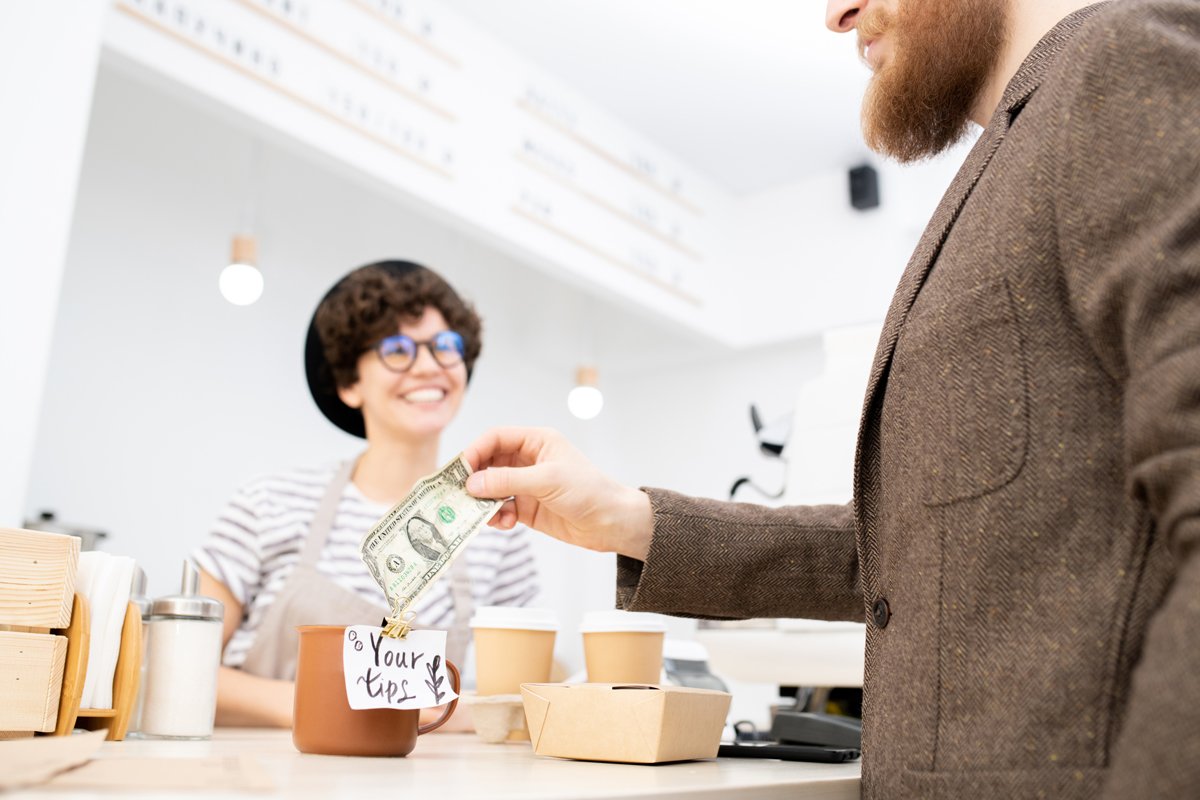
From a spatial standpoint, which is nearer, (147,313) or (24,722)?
(24,722)

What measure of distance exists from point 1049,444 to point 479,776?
531 millimetres

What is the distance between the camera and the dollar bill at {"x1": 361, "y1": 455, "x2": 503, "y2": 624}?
1068 millimetres

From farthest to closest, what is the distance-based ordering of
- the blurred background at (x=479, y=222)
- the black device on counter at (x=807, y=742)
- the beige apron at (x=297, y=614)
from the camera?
the blurred background at (x=479, y=222) → the beige apron at (x=297, y=614) → the black device on counter at (x=807, y=742)

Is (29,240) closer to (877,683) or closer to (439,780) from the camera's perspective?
(439,780)

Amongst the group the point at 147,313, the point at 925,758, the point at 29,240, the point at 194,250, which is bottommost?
the point at 925,758

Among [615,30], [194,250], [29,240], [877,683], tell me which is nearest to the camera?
[877,683]

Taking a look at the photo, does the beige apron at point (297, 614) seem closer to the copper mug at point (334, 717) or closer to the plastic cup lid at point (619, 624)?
the plastic cup lid at point (619, 624)

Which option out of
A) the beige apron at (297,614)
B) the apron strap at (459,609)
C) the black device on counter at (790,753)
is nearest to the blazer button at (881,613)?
the black device on counter at (790,753)

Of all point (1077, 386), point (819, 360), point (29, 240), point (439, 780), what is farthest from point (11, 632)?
point (819, 360)

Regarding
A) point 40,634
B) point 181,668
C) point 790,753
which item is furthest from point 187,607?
point 790,753

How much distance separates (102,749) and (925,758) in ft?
2.42

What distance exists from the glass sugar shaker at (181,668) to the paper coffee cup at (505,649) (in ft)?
1.15

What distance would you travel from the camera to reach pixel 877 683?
938 millimetres

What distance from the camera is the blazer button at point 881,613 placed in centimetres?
95
